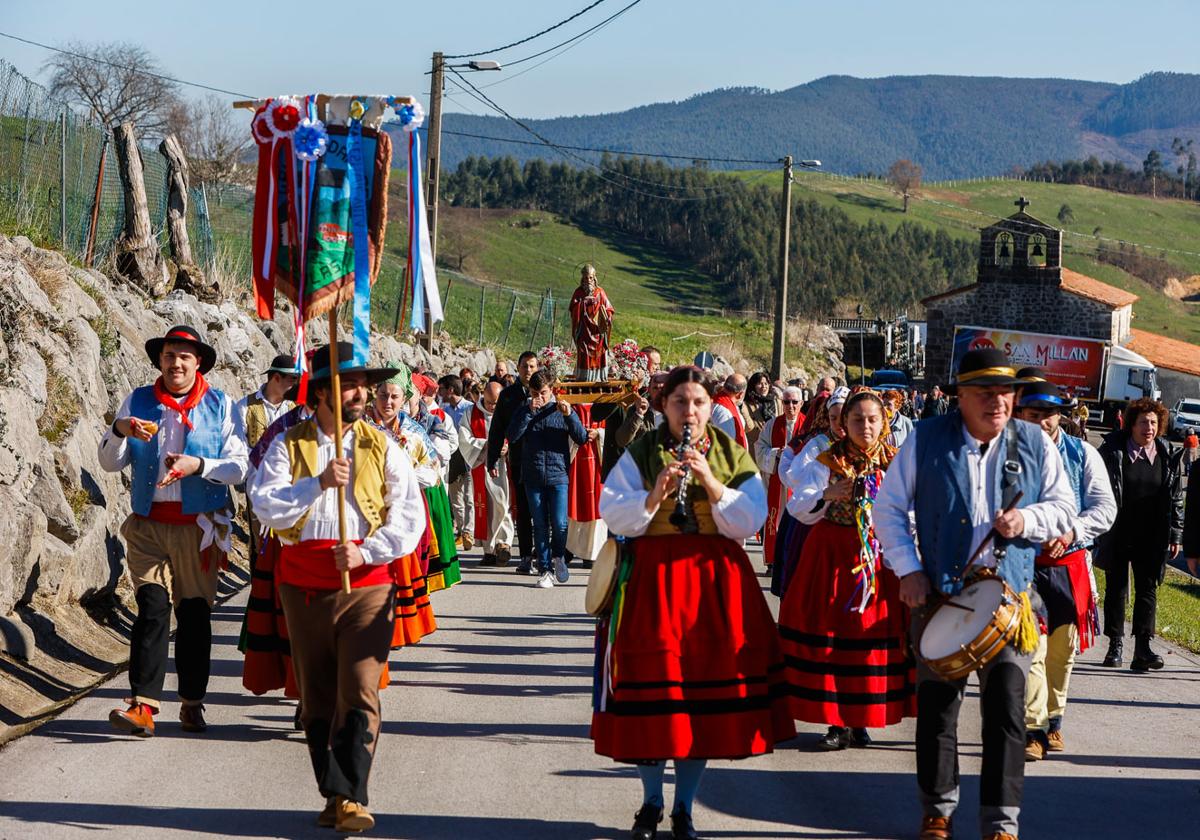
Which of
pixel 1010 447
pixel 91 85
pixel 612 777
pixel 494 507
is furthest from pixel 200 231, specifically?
pixel 91 85

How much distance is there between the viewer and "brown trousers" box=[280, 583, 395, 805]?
6.19m

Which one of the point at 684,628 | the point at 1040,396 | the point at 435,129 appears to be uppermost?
the point at 435,129

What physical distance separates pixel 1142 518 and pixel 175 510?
644cm

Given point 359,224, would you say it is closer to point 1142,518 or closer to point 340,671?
point 340,671

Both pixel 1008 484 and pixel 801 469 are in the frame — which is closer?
pixel 1008 484

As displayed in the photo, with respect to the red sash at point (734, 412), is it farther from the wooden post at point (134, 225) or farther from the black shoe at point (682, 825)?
the wooden post at point (134, 225)

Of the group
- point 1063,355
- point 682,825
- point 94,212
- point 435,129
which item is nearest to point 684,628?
point 682,825

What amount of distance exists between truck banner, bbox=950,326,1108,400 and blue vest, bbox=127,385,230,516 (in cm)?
6491

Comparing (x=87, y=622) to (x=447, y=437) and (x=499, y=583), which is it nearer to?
(x=447, y=437)

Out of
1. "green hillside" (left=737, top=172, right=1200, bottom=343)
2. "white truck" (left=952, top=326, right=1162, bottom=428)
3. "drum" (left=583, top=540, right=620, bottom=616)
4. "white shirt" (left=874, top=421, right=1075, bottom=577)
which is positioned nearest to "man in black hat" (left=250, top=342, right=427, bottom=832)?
"drum" (left=583, top=540, right=620, bottom=616)

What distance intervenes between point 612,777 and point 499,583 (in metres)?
6.80

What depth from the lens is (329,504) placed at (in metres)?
6.38

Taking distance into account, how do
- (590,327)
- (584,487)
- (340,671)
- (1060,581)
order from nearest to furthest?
(340,671), (1060,581), (584,487), (590,327)

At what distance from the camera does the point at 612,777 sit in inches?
288
